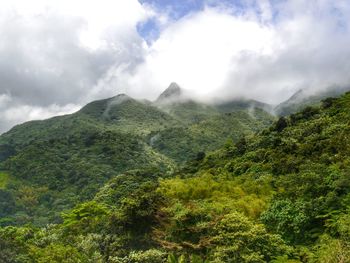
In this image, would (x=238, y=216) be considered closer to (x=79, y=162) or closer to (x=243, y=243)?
(x=243, y=243)

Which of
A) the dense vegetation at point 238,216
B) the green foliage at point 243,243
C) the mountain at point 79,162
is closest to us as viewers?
the green foliage at point 243,243

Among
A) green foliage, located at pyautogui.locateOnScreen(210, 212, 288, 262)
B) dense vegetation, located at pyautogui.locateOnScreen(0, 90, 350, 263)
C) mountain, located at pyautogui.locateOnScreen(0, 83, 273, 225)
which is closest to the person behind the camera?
green foliage, located at pyautogui.locateOnScreen(210, 212, 288, 262)

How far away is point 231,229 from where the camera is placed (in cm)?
2719

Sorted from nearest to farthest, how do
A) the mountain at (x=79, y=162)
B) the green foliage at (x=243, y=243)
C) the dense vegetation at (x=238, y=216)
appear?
the green foliage at (x=243, y=243), the dense vegetation at (x=238, y=216), the mountain at (x=79, y=162)

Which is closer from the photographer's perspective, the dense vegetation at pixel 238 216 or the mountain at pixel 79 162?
the dense vegetation at pixel 238 216

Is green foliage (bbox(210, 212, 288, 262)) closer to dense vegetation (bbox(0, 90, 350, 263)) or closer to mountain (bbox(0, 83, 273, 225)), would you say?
dense vegetation (bbox(0, 90, 350, 263))

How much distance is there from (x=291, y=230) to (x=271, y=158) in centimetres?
1945

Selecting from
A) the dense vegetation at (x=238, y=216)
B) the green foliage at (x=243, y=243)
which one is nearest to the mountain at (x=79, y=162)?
the dense vegetation at (x=238, y=216)

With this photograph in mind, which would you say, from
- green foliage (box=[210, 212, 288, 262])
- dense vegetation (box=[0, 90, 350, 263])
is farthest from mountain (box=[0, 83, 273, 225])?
green foliage (box=[210, 212, 288, 262])

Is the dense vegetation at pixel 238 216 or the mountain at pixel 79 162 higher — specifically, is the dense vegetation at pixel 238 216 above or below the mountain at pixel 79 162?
below

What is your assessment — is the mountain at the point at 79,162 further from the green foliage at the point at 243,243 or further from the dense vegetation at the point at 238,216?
the green foliage at the point at 243,243

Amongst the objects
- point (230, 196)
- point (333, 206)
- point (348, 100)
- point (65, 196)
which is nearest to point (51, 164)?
point (65, 196)

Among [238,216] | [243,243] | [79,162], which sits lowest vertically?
[243,243]

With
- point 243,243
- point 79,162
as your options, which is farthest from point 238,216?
point 79,162
